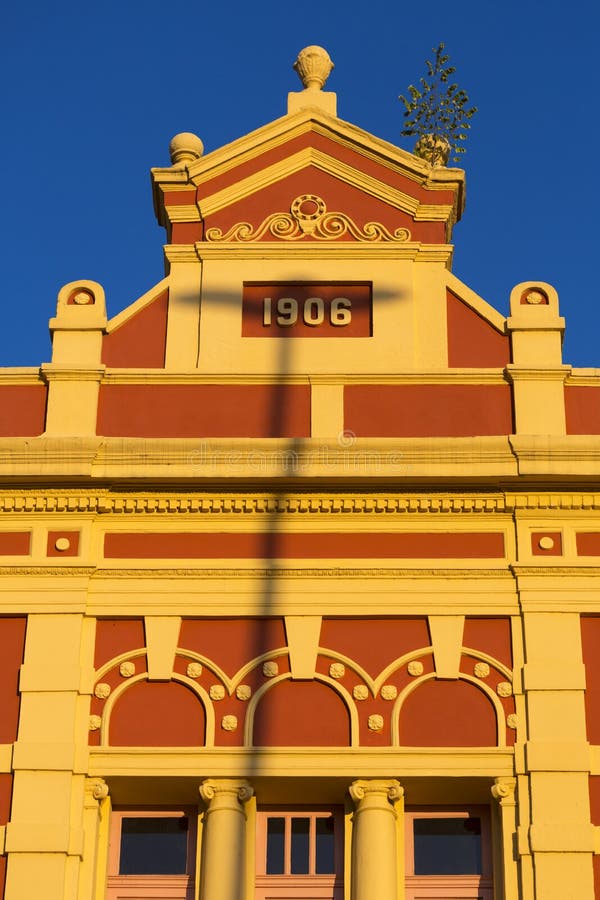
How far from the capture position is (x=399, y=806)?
58.6 feet

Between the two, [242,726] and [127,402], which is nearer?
[242,726]

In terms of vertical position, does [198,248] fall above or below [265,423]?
above

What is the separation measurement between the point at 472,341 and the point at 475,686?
13.5ft

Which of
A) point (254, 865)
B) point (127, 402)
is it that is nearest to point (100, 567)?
point (127, 402)

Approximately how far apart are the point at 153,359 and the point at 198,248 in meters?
1.52

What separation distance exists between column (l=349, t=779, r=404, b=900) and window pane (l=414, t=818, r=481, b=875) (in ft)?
1.17

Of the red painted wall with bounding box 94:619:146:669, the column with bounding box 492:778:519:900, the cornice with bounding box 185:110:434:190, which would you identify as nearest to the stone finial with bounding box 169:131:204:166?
the cornice with bounding box 185:110:434:190

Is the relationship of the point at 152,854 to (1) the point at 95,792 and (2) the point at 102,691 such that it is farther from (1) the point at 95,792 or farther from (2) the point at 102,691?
(2) the point at 102,691

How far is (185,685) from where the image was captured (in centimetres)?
1812

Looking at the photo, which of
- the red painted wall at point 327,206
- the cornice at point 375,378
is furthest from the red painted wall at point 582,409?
the red painted wall at point 327,206

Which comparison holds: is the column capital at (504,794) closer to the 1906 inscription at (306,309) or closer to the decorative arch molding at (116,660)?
the decorative arch molding at (116,660)

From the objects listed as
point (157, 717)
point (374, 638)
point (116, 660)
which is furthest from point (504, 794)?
point (116, 660)

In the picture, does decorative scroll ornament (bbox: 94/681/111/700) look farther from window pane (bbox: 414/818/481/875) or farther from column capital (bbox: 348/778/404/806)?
window pane (bbox: 414/818/481/875)

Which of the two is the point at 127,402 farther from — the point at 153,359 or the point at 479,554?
the point at 479,554
